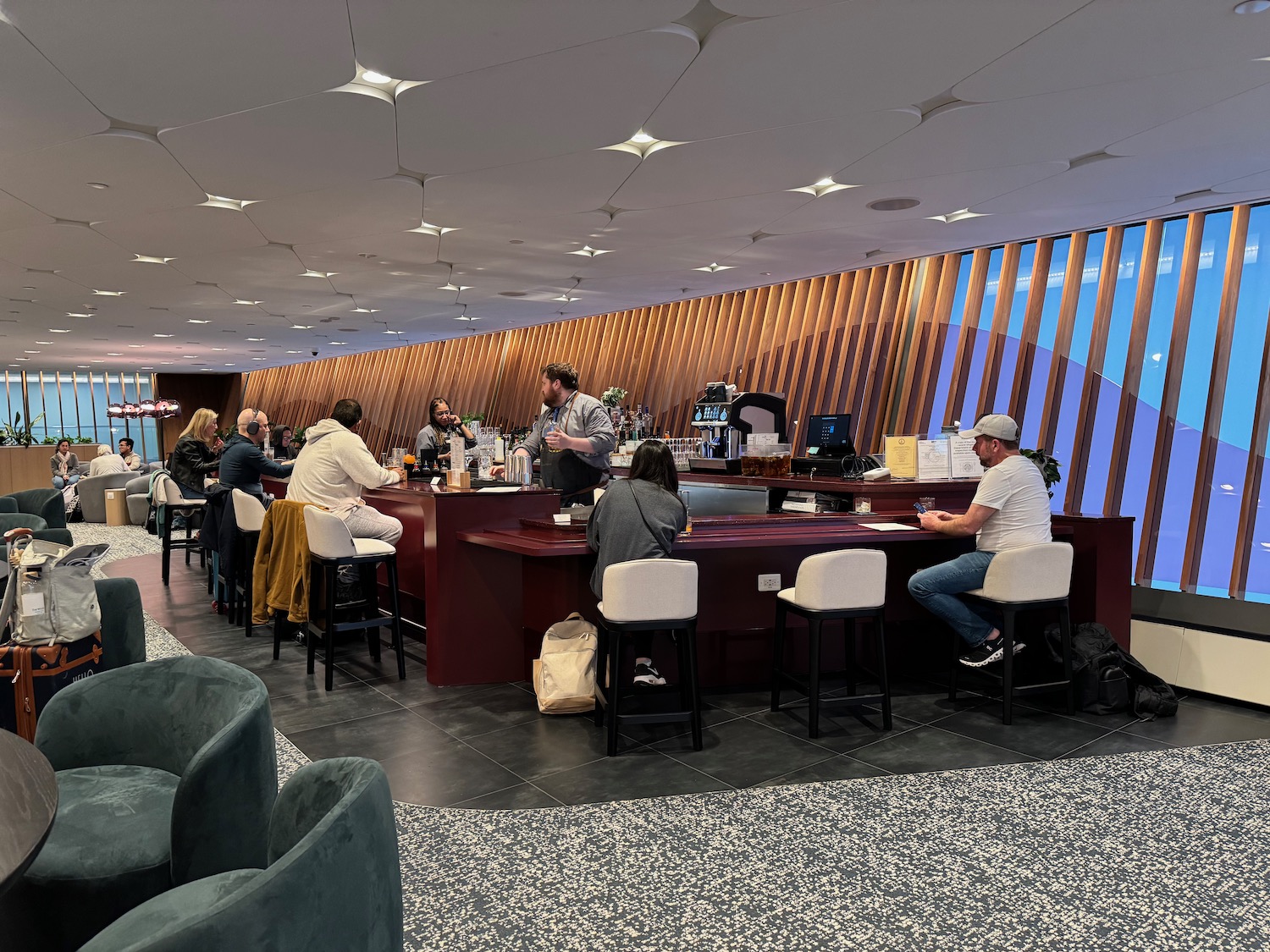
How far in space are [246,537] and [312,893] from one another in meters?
5.96

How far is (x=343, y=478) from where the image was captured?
568cm

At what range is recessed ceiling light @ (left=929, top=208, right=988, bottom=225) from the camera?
269 inches

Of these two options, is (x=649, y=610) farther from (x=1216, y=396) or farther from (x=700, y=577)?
(x=1216, y=396)

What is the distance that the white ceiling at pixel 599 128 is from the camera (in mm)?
3570

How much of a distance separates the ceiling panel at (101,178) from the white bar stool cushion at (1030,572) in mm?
5325

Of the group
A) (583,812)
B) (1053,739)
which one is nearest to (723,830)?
(583,812)

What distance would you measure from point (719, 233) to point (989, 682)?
4.36m

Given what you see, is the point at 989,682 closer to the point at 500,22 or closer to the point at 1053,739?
the point at 1053,739

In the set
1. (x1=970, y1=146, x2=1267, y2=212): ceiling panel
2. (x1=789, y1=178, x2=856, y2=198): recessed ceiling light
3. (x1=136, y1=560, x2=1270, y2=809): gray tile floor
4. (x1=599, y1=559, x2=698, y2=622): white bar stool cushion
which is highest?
(x1=970, y1=146, x2=1267, y2=212): ceiling panel

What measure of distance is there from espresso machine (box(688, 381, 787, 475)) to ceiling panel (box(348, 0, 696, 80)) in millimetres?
3763

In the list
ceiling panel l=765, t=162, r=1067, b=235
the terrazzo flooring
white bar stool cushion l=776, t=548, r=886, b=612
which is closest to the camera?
the terrazzo flooring

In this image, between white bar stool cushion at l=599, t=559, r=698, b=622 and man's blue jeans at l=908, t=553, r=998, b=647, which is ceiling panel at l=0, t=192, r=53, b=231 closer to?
white bar stool cushion at l=599, t=559, r=698, b=622

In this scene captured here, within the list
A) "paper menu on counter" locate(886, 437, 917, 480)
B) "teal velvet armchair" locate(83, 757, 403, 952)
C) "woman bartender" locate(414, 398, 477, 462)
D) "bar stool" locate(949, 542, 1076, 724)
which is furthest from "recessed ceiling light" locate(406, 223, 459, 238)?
"teal velvet armchair" locate(83, 757, 403, 952)

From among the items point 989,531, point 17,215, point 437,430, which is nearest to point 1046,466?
point 989,531
